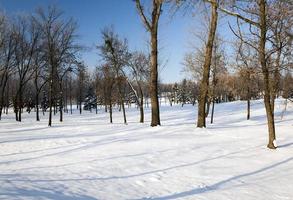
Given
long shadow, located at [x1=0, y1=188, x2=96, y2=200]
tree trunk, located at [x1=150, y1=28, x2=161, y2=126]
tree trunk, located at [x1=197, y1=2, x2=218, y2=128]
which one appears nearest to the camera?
long shadow, located at [x1=0, y1=188, x2=96, y2=200]

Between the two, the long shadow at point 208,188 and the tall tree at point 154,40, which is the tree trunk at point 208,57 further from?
the long shadow at point 208,188

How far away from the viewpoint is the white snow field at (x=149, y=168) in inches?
293

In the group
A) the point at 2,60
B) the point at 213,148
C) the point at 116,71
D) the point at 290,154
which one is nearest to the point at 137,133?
the point at 213,148

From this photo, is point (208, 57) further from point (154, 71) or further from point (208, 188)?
point (208, 188)

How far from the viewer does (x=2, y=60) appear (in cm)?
4278

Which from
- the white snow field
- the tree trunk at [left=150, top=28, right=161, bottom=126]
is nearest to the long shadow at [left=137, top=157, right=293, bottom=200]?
the white snow field

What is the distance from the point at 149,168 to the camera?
9633mm

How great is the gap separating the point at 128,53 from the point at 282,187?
30.3m

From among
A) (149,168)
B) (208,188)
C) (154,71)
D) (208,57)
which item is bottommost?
(208,188)

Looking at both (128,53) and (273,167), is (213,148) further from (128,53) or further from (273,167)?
(128,53)

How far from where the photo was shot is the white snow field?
24.5 ft

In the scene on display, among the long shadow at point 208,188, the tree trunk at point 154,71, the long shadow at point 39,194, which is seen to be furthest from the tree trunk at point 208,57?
the long shadow at point 39,194

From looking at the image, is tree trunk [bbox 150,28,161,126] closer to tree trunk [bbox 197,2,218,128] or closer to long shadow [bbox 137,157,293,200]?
tree trunk [bbox 197,2,218,128]

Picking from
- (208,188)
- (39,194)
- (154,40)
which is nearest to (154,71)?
(154,40)
